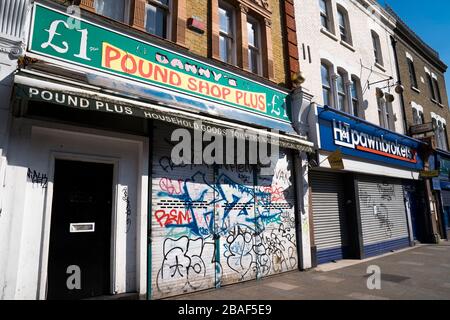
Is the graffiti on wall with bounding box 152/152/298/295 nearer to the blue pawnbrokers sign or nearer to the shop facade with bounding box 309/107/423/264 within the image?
the shop facade with bounding box 309/107/423/264

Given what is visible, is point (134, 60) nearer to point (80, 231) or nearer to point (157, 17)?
point (157, 17)

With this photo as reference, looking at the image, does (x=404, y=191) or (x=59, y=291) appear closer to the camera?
(x=59, y=291)

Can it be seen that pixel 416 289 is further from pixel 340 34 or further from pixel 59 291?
pixel 340 34

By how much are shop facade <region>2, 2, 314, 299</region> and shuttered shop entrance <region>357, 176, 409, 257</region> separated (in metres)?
5.29

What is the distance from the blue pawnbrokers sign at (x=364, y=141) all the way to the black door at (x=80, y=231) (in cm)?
688

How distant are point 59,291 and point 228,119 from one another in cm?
493

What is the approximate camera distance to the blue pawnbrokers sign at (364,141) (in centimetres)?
976

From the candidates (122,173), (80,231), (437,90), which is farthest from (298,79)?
(437,90)

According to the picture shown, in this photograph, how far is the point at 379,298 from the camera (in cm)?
567

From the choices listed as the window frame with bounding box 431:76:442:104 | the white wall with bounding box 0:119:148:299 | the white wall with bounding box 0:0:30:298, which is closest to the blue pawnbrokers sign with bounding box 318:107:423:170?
the white wall with bounding box 0:119:148:299

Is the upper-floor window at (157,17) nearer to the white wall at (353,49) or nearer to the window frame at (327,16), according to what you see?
the white wall at (353,49)

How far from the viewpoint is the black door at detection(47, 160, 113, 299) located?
4.91m

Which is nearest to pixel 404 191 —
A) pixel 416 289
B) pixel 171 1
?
pixel 416 289

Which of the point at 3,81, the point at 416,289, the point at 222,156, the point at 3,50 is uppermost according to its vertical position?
the point at 3,50
